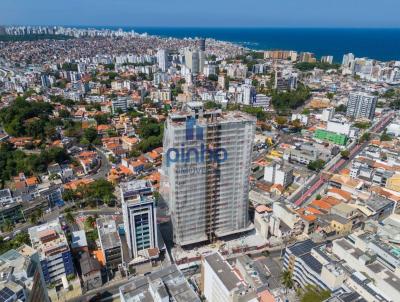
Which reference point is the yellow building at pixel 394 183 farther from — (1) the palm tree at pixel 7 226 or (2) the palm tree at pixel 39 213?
(1) the palm tree at pixel 7 226

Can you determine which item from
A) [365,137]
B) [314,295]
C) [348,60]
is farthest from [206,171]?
[348,60]

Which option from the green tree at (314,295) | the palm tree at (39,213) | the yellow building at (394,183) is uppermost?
the yellow building at (394,183)

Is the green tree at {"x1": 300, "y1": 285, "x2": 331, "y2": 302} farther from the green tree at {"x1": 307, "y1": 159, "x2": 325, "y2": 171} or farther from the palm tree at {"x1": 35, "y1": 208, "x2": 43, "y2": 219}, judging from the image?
the palm tree at {"x1": 35, "y1": 208, "x2": 43, "y2": 219}

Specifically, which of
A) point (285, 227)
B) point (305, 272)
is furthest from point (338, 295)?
point (285, 227)

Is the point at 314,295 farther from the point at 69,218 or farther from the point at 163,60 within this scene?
the point at 163,60

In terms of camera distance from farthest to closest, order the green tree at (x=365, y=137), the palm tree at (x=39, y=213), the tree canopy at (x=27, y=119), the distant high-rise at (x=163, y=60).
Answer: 1. the distant high-rise at (x=163, y=60)
2. the tree canopy at (x=27, y=119)
3. the green tree at (x=365, y=137)
4. the palm tree at (x=39, y=213)

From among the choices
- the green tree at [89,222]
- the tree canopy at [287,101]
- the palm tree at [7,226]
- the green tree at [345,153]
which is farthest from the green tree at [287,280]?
the tree canopy at [287,101]
